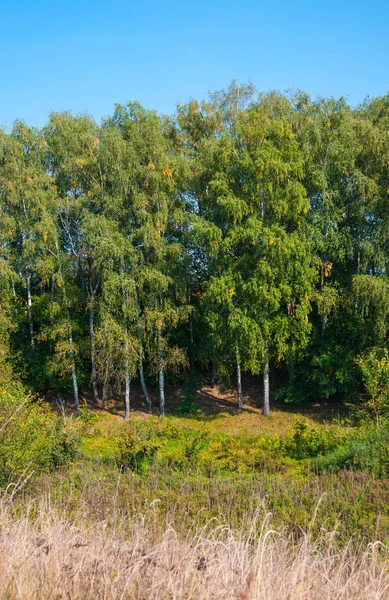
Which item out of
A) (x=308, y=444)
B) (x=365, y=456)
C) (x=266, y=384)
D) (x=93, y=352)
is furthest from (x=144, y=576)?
(x=93, y=352)

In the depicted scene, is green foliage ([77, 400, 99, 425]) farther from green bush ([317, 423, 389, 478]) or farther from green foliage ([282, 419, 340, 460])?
green bush ([317, 423, 389, 478])

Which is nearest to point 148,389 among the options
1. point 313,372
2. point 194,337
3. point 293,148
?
point 194,337

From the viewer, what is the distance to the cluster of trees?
63.2 ft

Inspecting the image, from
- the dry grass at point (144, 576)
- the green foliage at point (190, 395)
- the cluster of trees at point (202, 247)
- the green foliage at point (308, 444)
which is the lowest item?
the green foliage at point (308, 444)

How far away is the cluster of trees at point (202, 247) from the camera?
1925 centimetres

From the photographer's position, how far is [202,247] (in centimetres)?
2144

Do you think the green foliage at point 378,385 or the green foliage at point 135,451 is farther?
the green foliage at point 378,385

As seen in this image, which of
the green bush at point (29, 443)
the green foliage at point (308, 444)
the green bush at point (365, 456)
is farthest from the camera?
the green foliage at point (308, 444)

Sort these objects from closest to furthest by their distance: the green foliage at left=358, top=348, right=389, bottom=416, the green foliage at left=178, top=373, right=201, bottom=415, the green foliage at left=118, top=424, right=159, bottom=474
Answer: the green foliage at left=118, top=424, right=159, bottom=474 → the green foliage at left=358, top=348, right=389, bottom=416 → the green foliage at left=178, top=373, right=201, bottom=415

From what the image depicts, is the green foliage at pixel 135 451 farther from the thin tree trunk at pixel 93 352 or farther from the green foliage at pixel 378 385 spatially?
the thin tree trunk at pixel 93 352

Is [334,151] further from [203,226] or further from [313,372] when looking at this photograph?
[313,372]

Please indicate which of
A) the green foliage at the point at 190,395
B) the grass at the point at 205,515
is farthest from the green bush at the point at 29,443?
the green foliage at the point at 190,395

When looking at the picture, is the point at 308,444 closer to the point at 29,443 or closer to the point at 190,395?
the point at 190,395

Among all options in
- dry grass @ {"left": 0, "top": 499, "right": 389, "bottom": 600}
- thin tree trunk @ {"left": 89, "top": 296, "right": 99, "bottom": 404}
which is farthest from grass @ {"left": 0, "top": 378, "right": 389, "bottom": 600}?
thin tree trunk @ {"left": 89, "top": 296, "right": 99, "bottom": 404}
